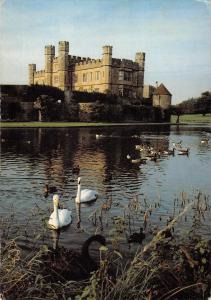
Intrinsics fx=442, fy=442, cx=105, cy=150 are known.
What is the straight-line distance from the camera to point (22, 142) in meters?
27.0

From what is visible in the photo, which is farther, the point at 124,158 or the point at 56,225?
the point at 124,158

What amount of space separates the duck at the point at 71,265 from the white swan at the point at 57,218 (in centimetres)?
255

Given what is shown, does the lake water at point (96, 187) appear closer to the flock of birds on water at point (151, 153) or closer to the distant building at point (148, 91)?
the flock of birds on water at point (151, 153)

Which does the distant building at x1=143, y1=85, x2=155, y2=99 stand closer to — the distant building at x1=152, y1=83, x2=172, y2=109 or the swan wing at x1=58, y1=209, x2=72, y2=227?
the distant building at x1=152, y1=83, x2=172, y2=109

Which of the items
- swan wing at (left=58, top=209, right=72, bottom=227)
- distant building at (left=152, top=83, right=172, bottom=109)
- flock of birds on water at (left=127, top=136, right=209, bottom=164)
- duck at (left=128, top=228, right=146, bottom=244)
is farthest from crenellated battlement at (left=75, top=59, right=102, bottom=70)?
duck at (left=128, top=228, right=146, bottom=244)

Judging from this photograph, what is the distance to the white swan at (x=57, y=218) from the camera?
9.02 metres

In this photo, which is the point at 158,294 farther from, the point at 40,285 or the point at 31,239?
the point at 31,239

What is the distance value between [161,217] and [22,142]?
18176mm

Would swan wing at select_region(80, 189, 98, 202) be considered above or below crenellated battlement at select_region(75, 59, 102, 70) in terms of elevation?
below

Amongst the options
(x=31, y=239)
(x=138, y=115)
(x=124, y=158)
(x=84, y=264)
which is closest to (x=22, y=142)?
(x=124, y=158)

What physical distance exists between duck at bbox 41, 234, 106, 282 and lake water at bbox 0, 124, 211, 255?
1.12 feet

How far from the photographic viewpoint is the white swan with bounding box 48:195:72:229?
9016 mm

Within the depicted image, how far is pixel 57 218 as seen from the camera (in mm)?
9188

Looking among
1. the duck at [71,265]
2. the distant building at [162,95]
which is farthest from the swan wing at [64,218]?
the distant building at [162,95]
